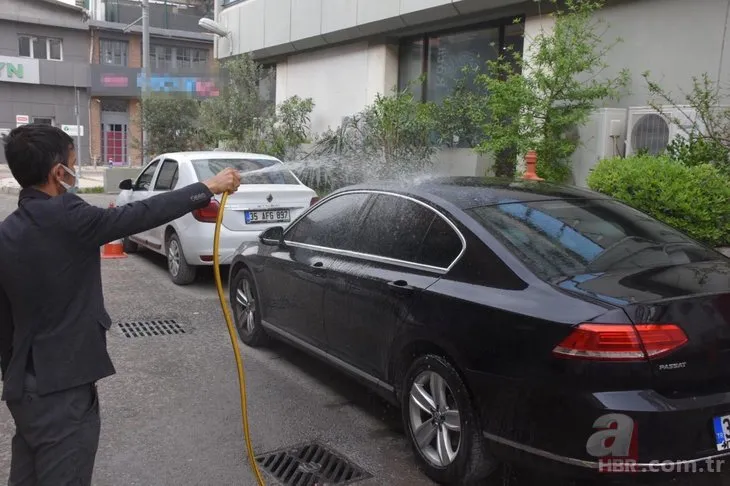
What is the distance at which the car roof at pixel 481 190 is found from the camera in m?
3.91

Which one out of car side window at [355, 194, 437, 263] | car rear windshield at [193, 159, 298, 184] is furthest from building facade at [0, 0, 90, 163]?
car side window at [355, 194, 437, 263]

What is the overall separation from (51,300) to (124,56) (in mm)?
37540

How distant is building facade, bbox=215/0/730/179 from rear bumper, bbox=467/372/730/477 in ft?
22.4

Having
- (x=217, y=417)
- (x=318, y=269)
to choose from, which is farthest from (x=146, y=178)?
(x=217, y=417)

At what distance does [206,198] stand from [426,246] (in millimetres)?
1622

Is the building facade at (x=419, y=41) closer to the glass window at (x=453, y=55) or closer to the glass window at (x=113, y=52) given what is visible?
the glass window at (x=453, y=55)

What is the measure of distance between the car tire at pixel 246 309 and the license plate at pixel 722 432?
360 cm

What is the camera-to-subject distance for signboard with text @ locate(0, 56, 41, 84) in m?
32.9

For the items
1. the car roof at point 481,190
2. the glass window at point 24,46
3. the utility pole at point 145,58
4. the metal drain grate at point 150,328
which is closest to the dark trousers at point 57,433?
the car roof at point 481,190

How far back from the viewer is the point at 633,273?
321 centimetres

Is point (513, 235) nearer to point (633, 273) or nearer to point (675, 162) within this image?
point (633, 273)

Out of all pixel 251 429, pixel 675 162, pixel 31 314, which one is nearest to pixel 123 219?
pixel 31 314

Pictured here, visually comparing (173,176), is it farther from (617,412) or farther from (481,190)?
(617,412)

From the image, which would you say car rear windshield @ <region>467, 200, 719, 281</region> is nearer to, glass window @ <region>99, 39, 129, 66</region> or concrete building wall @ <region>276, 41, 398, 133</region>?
concrete building wall @ <region>276, 41, 398, 133</region>
